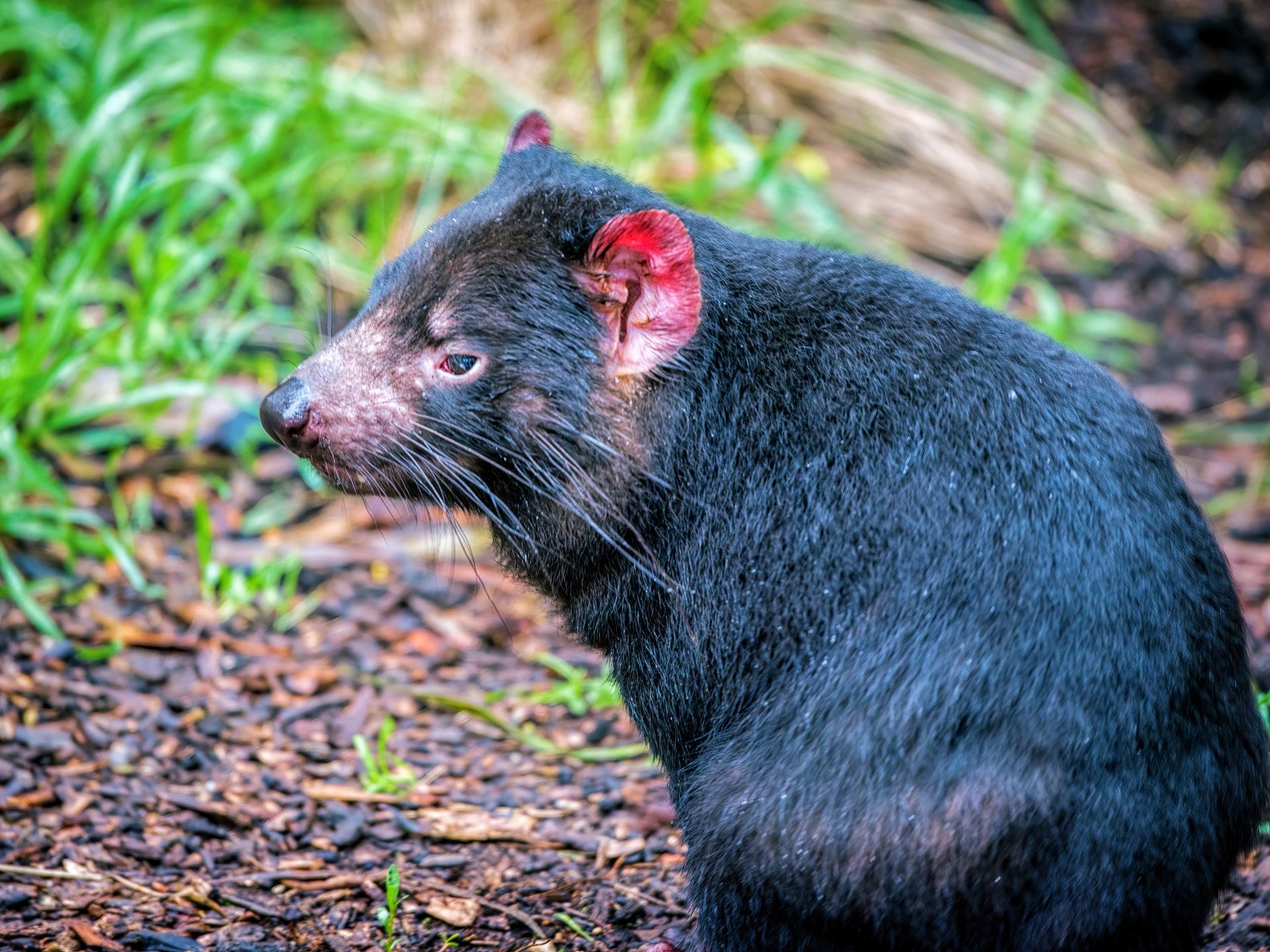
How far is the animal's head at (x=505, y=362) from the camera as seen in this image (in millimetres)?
2990

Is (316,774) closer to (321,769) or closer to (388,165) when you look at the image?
(321,769)

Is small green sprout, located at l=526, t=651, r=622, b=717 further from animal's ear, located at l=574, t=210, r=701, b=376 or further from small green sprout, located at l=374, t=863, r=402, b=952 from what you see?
animal's ear, located at l=574, t=210, r=701, b=376

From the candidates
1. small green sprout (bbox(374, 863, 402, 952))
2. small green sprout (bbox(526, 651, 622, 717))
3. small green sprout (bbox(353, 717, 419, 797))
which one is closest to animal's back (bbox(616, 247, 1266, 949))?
small green sprout (bbox(374, 863, 402, 952))

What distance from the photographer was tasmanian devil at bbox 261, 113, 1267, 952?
2.55 metres

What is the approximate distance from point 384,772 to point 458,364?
5.02 feet

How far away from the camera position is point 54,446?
5.19 m

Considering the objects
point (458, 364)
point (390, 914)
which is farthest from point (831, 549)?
point (390, 914)

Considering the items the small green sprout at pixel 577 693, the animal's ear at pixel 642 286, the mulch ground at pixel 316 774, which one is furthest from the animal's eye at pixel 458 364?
the small green sprout at pixel 577 693

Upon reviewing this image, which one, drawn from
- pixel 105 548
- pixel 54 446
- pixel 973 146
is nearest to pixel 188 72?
pixel 54 446

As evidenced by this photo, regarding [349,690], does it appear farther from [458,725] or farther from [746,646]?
[746,646]

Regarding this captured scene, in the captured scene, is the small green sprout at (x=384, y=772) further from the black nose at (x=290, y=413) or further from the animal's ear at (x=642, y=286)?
the animal's ear at (x=642, y=286)

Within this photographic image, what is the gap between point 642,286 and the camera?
2.93 meters

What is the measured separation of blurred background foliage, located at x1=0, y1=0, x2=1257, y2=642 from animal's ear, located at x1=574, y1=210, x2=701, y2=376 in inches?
74.0

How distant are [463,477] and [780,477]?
0.71 metres
